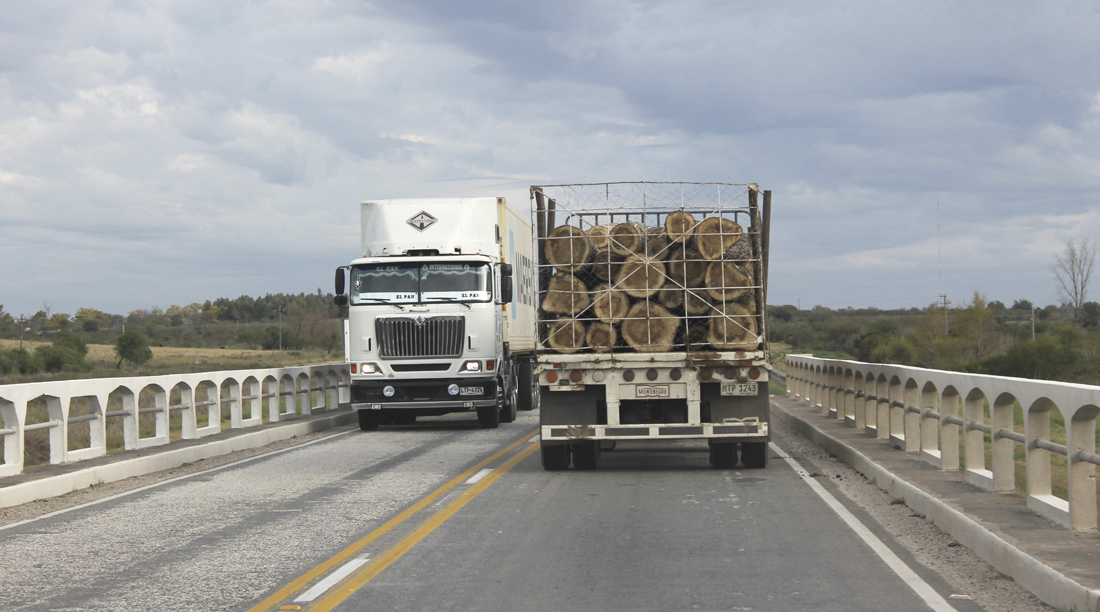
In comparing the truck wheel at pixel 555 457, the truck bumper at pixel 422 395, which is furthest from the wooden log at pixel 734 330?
the truck bumper at pixel 422 395

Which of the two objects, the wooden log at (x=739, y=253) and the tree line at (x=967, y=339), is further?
the tree line at (x=967, y=339)

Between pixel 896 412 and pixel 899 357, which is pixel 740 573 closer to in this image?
pixel 896 412

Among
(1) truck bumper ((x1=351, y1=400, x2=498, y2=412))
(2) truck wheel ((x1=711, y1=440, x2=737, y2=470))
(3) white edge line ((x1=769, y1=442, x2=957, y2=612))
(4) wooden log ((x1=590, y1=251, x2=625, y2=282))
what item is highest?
(4) wooden log ((x1=590, y1=251, x2=625, y2=282))

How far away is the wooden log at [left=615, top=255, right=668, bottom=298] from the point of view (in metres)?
13.0

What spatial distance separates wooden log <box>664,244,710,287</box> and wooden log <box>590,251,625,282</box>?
611 millimetres

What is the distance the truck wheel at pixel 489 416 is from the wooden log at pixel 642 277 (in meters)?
7.93

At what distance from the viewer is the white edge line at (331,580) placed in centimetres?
660

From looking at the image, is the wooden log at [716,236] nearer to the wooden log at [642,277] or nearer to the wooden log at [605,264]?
the wooden log at [642,277]

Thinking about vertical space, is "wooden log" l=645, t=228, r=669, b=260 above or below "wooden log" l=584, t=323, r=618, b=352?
above

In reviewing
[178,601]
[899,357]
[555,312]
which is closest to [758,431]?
[555,312]

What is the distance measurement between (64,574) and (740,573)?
4.73m

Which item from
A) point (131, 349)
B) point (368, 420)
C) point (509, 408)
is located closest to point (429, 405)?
point (368, 420)

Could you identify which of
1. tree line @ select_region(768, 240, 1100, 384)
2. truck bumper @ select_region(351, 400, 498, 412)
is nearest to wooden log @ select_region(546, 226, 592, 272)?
truck bumper @ select_region(351, 400, 498, 412)

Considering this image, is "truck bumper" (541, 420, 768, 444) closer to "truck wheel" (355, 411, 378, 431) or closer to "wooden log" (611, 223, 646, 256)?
"wooden log" (611, 223, 646, 256)
